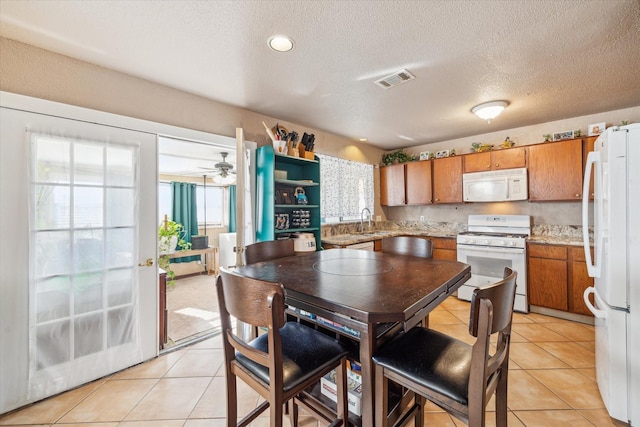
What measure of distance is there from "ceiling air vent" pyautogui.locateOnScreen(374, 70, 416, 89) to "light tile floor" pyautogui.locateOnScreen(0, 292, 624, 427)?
8.52 ft

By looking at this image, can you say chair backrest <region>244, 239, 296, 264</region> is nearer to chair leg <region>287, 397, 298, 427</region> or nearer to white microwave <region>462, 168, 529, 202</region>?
chair leg <region>287, 397, 298, 427</region>

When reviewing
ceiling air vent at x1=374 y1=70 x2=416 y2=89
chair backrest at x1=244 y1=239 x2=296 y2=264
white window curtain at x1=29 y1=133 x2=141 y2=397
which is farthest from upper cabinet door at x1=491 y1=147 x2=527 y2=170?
white window curtain at x1=29 y1=133 x2=141 y2=397

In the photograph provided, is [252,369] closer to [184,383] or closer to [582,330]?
[184,383]

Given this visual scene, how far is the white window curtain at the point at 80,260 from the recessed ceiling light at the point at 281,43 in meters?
1.46

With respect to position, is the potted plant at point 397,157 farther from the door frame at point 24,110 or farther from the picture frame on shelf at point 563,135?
the door frame at point 24,110

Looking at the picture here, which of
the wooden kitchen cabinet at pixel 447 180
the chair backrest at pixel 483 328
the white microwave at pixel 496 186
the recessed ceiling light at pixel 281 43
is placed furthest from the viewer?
the wooden kitchen cabinet at pixel 447 180

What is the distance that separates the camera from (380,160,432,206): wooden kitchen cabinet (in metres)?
4.52

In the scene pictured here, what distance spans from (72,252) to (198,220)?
4.17 meters

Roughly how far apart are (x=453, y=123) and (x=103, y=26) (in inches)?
151

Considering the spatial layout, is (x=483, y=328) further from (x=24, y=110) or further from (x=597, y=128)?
(x=597, y=128)

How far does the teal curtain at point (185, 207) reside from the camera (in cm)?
568

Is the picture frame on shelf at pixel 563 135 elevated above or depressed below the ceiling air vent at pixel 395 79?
below

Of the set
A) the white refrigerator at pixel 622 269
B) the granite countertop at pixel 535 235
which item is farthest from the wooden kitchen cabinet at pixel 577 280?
the white refrigerator at pixel 622 269

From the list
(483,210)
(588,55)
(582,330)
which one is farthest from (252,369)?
(483,210)
